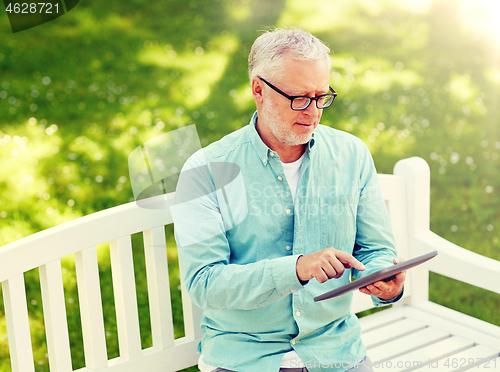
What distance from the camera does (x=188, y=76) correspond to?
596 cm

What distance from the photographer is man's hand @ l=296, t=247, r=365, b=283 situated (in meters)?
1.75

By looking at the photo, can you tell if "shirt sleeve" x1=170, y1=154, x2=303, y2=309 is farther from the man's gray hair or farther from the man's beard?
the man's gray hair

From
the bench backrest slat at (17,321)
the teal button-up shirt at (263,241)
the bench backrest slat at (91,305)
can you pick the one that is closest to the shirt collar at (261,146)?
the teal button-up shirt at (263,241)

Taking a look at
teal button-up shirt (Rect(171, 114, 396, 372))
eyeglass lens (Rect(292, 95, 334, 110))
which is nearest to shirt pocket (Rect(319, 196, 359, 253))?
teal button-up shirt (Rect(171, 114, 396, 372))

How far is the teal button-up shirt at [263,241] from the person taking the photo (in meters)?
1.95

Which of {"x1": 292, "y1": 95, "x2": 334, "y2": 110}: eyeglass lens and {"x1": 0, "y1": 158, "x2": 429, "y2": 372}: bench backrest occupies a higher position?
{"x1": 292, "y1": 95, "x2": 334, "y2": 110}: eyeglass lens

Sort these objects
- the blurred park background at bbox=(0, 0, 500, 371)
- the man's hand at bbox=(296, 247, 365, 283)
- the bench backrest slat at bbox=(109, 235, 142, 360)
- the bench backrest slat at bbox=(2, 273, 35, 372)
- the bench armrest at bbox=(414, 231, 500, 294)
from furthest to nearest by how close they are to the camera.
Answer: the blurred park background at bbox=(0, 0, 500, 371) → the bench armrest at bbox=(414, 231, 500, 294) → the bench backrest slat at bbox=(109, 235, 142, 360) → the bench backrest slat at bbox=(2, 273, 35, 372) → the man's hand at bbox=(296, 247, 365, 283)

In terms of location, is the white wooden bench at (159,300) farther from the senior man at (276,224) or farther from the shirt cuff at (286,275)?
the shirt cuff at (286,275)

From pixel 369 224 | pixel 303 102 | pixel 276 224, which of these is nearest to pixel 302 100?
pixel 303 102

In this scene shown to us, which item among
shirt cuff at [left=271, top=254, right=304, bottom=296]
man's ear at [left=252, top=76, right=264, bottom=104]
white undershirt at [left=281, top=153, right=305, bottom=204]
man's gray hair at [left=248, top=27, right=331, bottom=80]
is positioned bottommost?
shirt cuff at [left=271, top=254, right=304, bottom=296]

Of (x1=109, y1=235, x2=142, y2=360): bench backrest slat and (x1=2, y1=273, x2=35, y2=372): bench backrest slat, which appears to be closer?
(x1=2, y1=273, x2=35, y2=372): bench backrest slat

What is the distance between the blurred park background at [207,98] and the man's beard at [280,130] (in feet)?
6.24

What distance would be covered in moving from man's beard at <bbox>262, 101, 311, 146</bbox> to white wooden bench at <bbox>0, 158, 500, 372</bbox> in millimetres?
490

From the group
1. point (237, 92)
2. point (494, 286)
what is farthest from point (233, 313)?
point (237, 92)
